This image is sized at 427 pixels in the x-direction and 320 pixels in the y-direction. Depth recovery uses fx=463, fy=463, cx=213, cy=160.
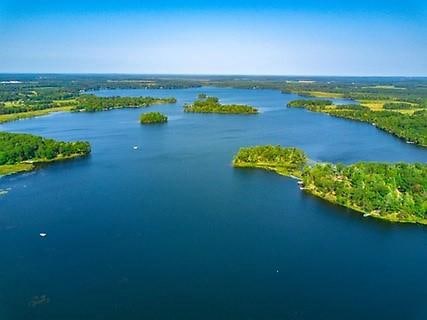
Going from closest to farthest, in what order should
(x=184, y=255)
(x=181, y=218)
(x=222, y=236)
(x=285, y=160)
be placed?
(x=184, y=255) < (x=222, y=236) < (x=181, y=218) < (x=285, y=160)

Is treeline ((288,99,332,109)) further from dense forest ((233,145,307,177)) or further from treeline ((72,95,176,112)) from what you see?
dense forest ((233,145,307,177))

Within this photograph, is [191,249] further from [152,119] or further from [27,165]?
[152,119]

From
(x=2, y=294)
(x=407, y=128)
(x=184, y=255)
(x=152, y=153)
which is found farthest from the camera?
(x=407, y=128)

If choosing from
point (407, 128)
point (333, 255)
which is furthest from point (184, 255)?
point (407, 128)

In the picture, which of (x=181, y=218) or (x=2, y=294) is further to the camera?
(x=181, y=218)

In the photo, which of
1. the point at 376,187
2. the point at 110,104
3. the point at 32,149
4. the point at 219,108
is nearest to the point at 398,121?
the point at 219,108

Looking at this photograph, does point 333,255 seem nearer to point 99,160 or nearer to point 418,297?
point 418,297

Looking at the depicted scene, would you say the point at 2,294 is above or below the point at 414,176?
below
